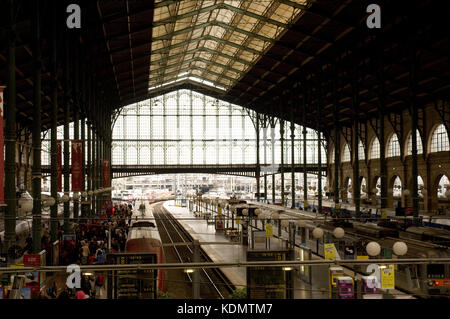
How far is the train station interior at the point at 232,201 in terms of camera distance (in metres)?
13.3

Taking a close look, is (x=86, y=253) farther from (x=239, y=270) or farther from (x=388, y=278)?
(x=388, y=278)

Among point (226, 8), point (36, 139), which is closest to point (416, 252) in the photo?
point (36, 139)

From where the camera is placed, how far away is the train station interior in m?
13.3

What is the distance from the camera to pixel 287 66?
40.2 meters

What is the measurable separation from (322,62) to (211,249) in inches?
687

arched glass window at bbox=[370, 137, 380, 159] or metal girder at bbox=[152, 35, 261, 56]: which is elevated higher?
metal girder at bbox=[152, 35, 261, 56]

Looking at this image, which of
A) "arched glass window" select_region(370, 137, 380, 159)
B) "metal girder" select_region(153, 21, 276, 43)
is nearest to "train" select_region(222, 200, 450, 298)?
"metal girder" select_region(153, 21, 276, 43)

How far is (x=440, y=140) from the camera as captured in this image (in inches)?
1462

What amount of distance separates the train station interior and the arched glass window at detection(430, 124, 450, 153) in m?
0.13

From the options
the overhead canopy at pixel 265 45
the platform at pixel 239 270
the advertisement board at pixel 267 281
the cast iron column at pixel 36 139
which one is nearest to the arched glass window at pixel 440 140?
the overhead canopy at pixel 265 45

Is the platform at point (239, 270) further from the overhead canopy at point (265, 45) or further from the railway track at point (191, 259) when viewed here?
the overhead canopy at point (265, 45)

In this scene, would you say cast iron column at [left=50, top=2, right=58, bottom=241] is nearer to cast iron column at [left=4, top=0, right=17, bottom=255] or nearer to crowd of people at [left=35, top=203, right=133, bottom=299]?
crowd of people at [left=35, top=203, right=133, bottom=299]
